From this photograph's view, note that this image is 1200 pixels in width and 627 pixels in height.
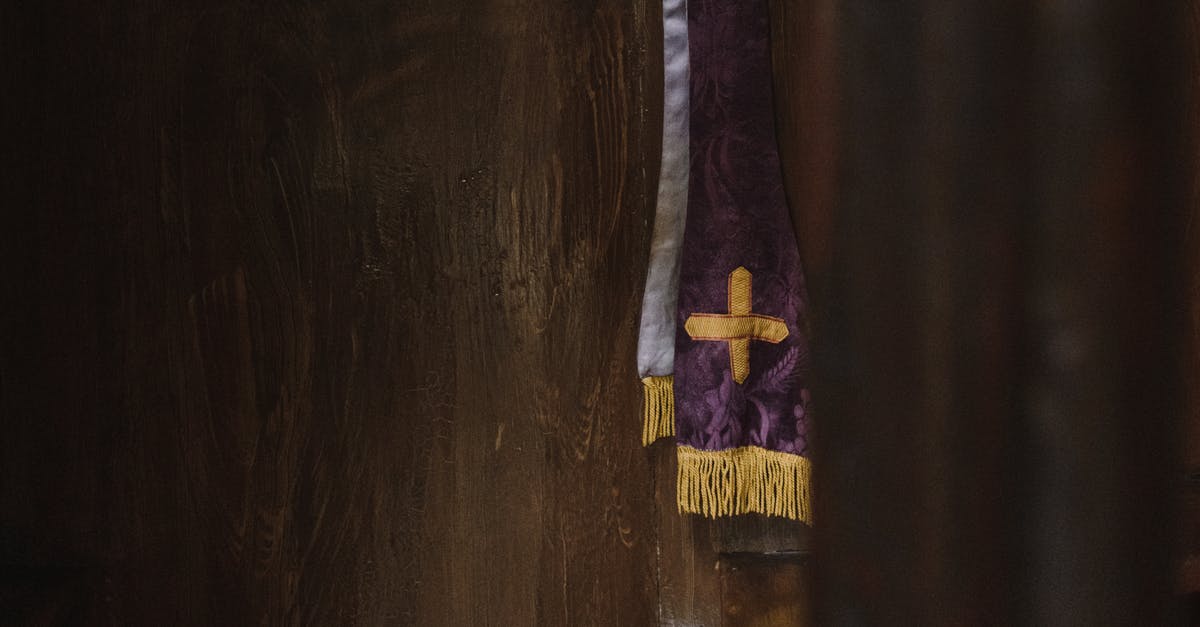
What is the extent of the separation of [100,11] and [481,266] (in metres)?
0.74

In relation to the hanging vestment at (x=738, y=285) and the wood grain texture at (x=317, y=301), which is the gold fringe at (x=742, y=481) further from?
the wood grain texture at (x=317, y=301)

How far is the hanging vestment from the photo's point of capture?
4.47 feet

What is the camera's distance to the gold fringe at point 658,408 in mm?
1507

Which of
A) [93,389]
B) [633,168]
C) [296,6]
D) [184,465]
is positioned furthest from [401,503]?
[296,6]

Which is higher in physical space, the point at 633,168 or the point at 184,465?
the point at 633,168

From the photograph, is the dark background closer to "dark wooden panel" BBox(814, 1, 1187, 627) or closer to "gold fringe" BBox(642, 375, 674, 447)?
"gold fringe" BBox(642, 375, 674, 447)

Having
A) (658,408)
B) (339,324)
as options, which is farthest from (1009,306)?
(339,324)

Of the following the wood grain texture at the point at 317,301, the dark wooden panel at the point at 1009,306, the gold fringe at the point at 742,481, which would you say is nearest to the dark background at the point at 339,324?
the wood grain texture at the point at 317,301

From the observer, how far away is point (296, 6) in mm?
1561

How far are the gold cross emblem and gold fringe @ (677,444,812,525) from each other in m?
0.12

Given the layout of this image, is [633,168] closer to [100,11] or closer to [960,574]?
[100,11]

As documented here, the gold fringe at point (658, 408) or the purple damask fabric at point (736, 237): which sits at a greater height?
the purple damask fabric at point (736, 237)

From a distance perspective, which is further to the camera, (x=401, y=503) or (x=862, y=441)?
(x=401, y=503)

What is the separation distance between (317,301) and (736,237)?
72 centimetres
